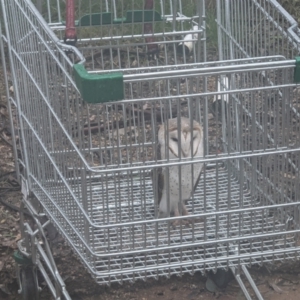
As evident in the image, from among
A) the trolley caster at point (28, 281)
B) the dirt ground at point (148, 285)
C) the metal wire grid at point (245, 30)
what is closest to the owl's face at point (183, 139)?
the metal wire grid at point (245, 30)

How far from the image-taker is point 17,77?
2.84 meters

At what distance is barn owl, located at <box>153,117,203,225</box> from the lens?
2.18 meters

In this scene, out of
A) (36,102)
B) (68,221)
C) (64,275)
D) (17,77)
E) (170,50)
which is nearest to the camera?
(68,221)

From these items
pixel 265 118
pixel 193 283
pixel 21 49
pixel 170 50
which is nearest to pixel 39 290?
pixel 193 283

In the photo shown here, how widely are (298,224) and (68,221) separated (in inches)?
29.6

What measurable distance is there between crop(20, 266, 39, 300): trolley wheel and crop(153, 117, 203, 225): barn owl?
64cm

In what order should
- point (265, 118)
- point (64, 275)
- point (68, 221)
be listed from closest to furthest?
point (265, 118), point (68, 221), point (64, 275)

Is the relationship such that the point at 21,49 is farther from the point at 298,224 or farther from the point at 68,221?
the point at 298,224

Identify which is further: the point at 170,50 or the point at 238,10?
the point at 170,50

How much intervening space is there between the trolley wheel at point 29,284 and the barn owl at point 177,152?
637mm

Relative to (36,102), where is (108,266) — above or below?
below

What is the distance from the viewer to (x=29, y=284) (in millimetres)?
2881

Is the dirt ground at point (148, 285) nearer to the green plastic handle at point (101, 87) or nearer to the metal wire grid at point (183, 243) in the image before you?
the metal wire grid at point (183, 243)

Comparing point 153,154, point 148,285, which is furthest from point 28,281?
point 153,154
